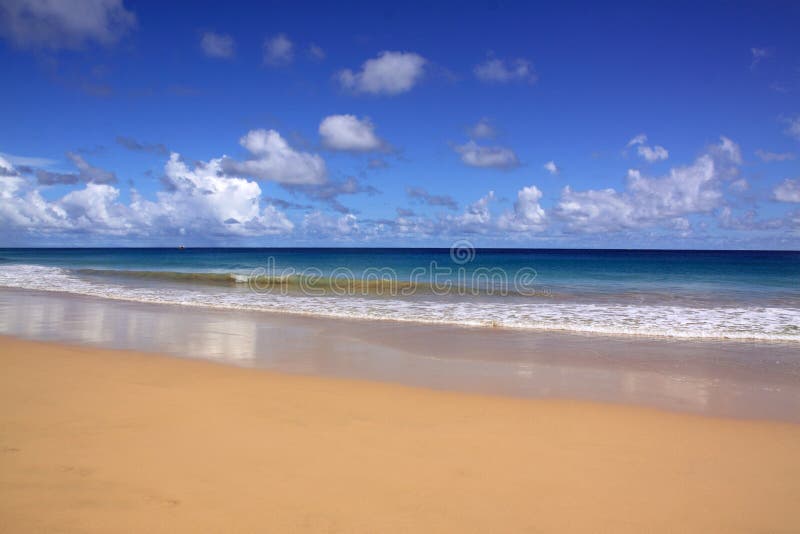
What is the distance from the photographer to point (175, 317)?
16.1m

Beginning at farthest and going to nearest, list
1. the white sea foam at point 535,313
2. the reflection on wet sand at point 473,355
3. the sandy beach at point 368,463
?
the white sea foam at point 535,313
the reflection on wet sand at point 473,355
the sandy beach at point 368,463

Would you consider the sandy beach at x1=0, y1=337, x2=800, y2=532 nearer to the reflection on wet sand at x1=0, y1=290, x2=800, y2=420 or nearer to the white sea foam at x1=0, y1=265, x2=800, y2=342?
the reflection on wet sand at x1=0, y1=290, x2=800, y2=420

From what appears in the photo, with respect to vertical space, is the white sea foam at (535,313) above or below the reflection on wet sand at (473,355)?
above

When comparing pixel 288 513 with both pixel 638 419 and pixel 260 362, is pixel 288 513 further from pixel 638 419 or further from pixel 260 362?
pixel 260 362

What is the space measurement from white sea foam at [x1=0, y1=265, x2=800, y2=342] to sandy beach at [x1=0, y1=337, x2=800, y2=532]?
8.60m

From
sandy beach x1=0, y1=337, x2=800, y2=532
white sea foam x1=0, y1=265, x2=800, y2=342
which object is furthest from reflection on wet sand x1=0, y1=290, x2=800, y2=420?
white sea foam x1=0, y1=265, x2=800, y2=342

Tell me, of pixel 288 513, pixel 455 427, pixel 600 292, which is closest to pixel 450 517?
pixel 288 513

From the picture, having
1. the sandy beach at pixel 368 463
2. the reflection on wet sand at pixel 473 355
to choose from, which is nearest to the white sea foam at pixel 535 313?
the reflection on wet sand at pixel 473 355

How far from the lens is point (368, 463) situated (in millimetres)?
4852

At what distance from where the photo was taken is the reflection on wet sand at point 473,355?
26.5 ft

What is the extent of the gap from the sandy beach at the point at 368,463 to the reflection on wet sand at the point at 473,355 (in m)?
1.21

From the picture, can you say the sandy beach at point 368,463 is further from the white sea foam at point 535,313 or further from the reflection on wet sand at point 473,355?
the white sea foam at point 535,313

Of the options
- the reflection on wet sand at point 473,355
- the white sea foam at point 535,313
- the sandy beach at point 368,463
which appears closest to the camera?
the sandy beach at point 368,463

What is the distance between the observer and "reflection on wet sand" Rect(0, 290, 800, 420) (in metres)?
8.06
